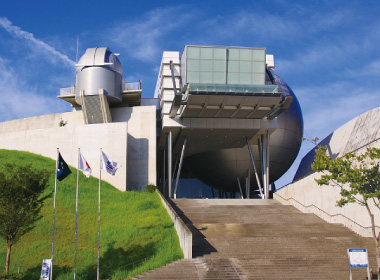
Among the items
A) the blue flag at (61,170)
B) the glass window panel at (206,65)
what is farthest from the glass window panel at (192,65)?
the blue flag at (61,170)

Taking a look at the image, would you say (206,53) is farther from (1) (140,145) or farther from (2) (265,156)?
(2) (265,156)

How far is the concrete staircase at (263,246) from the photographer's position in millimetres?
22828

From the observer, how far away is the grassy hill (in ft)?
79.7

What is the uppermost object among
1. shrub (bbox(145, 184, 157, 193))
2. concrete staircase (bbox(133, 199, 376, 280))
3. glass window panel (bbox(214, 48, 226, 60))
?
glass window panel (bbox(214, 48, 226, 60))

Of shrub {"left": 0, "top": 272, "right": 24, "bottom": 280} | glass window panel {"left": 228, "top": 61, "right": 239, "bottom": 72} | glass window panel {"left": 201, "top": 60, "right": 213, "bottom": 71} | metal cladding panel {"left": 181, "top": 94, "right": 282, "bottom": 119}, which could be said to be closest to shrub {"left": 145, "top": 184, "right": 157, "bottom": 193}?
metal cladding panel {"left": 181, "top": 94, "right": 282, "bottom": 119}

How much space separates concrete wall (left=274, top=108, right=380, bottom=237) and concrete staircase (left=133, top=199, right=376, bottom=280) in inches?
31.2

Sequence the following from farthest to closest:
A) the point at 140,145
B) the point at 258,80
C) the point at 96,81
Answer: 1. the point at 96,81
2. the point at 140,145
3. the point at 258,80

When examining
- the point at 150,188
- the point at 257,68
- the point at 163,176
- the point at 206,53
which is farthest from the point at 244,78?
the point at 163,176

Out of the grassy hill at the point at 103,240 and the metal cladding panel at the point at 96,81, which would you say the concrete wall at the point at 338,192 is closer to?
the grassy hill at the point at 103,240

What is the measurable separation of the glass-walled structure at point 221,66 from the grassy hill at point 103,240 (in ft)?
41.1

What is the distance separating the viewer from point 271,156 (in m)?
56.6

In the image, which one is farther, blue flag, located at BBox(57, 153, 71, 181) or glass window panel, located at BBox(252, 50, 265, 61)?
glass window panel, located at BBox(252, 50, 265, 61)

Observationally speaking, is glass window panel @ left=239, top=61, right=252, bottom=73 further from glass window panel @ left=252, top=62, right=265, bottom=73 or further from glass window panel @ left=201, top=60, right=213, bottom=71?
glass window panel @ left=201, top=60, right=213, bottom=71

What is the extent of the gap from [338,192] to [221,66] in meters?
17.3
